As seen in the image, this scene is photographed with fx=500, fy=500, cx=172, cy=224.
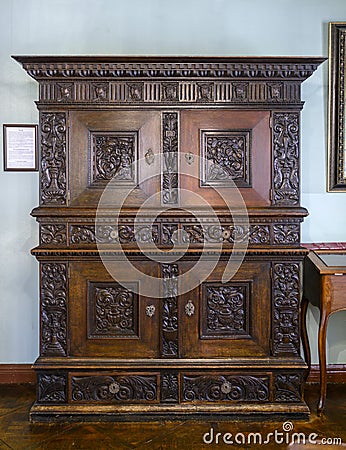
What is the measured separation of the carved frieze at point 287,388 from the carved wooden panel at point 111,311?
2.84 ft

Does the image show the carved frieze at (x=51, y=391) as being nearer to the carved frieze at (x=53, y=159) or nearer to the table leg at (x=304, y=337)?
the carved frieze at (x=53, y=159)

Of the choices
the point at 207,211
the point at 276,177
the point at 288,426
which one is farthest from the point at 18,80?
the point at 288,426

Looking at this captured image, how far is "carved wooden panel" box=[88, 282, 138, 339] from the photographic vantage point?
287 cm

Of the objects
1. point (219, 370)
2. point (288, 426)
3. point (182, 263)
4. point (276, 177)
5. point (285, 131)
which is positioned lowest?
point (288, 426)

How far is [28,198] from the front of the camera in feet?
11.1

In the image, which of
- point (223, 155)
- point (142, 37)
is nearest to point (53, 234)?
point (223, 155)

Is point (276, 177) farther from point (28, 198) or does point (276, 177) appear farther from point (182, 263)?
point (28, 198)

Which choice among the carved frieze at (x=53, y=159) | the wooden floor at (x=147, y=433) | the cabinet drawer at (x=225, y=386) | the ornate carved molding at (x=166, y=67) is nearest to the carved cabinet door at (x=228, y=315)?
the cabinet drawer at (x=225, y=386)

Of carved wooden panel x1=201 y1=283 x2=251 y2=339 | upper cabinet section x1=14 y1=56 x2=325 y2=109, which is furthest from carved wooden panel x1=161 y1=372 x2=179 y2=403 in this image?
upper cabinet section x1=14 y1=56 x2=325 y2=109

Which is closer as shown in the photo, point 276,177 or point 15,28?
point 276,177

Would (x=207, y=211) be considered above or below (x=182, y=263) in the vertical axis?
Result: above

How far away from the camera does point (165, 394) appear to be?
2863 mm

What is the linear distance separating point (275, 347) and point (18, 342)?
68.5 inches

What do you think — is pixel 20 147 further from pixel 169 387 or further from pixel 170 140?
pixel 169 387
